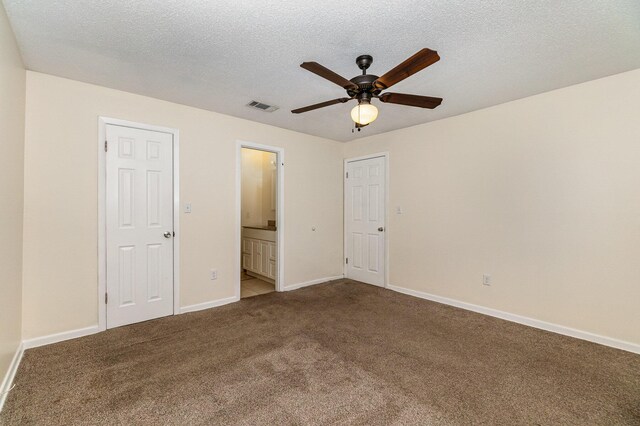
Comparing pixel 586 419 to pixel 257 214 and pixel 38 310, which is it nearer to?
pixel 38 310

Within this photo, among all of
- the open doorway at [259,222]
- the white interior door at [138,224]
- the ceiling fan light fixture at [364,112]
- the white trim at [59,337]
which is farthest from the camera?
the open doorway at [259,222]

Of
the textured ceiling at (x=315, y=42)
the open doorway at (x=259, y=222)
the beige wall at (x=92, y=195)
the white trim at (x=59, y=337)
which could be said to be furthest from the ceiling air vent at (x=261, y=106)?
the white trim at (x=59, y=337)

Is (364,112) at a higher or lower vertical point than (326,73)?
lower

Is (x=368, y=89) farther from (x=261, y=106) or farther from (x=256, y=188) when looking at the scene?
(x=256, y=188)

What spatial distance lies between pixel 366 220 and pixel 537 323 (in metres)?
2.54

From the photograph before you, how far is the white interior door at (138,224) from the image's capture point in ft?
9.56

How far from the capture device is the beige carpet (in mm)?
1698

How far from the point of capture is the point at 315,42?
207 cm

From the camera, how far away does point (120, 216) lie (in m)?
2.96

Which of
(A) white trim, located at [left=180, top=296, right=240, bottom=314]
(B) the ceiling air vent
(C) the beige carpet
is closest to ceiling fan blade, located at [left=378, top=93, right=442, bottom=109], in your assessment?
(B) the ceiling air vent

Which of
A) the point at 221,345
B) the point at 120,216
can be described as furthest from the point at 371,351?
the point at 120,216

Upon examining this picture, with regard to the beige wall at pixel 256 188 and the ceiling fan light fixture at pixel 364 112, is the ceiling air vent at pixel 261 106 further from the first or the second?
the beige wall at pixel 256 188

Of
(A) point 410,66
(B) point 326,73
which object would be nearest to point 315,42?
(B) point 326,73

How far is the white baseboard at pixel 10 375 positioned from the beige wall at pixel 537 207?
4061 millimetres
